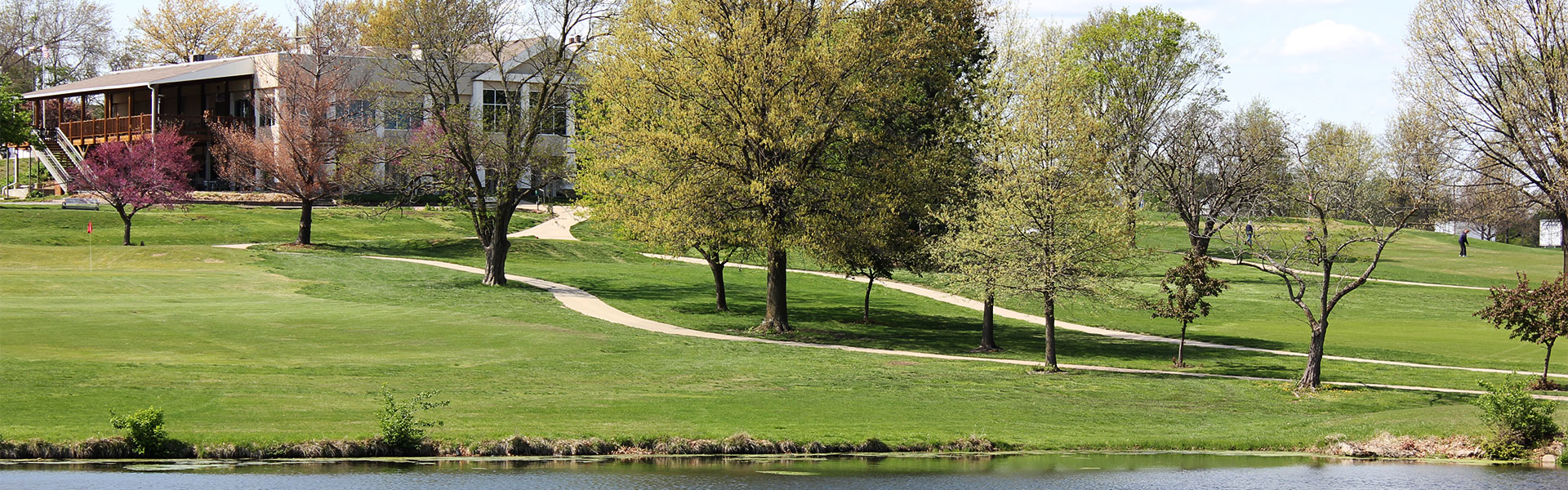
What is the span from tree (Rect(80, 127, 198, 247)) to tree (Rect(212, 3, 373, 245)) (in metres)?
3.00

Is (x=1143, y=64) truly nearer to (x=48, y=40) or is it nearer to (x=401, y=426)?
(x=401, y=426)

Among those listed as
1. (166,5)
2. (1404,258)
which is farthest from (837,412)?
(166,5)

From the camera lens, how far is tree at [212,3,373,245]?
2185 inches

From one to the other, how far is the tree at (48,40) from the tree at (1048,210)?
84.0 meters

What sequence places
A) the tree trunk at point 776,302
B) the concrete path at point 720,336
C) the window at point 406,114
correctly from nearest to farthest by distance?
the concrete path at point 720,336 → the tree trunk at point 776,302 → the window at point 406,114

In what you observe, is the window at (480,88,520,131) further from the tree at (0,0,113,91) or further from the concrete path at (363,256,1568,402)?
the tree at (0,0,113,91)

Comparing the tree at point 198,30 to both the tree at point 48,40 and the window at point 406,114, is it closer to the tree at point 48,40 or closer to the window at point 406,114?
the tree at point 48,40

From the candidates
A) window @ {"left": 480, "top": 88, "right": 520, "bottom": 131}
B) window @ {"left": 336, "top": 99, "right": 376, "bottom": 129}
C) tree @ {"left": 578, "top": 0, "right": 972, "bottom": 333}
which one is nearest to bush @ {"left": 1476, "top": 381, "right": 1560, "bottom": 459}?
tree @ {"left": 578, "top": 0, "right": 972, "bottom": 333}

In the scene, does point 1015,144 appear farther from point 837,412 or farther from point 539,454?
point 539,454

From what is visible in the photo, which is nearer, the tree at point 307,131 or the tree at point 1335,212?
the tree at point 1335,212

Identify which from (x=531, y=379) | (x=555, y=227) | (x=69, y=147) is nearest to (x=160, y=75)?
(x=69, y=147)

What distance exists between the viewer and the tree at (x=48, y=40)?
306 feet

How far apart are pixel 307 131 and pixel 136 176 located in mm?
7426

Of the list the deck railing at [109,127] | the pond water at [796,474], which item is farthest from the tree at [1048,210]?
the deck railing at [109,127]
